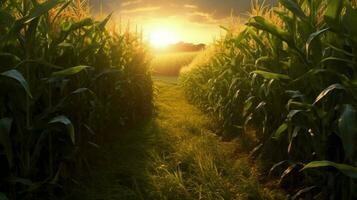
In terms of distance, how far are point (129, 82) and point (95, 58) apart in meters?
1.05

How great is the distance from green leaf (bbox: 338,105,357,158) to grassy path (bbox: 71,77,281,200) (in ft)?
3.04

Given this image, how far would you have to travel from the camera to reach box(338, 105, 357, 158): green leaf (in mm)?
1795

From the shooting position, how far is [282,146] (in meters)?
3.01

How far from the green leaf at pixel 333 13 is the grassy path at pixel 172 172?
1194 mm

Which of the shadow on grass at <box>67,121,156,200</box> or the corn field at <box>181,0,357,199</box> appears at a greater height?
the corn field at <box>181,0,357,199</box>

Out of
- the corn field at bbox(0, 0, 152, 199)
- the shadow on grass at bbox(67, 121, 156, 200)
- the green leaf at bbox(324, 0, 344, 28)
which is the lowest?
the shadow on grass at bbox(67, 121, 156, 200)

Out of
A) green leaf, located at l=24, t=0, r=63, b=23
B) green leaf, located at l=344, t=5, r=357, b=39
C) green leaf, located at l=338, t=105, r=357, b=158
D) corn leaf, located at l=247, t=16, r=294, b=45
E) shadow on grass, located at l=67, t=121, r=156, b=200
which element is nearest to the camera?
green leaf, located at l=338, t=105, r=357, b=158

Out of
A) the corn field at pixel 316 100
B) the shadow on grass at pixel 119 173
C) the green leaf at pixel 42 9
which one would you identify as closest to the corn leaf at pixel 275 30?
the corn field at pixel 316 100

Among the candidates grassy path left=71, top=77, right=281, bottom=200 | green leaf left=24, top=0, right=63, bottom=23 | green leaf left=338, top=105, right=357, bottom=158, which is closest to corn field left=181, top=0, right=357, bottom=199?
green leaf left=338, top=105, right=357, bottom=158

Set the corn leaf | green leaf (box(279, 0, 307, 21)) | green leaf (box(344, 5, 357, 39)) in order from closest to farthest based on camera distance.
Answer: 1. green leaf (box(344, 5, 357, 39))
2. green leaf (box(279, 0, 307, 21))
3. the corn leaf

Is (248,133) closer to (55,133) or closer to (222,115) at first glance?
(222,115)

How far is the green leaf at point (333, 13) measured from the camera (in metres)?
2.07

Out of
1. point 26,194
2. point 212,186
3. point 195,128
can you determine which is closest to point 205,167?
point 212,186

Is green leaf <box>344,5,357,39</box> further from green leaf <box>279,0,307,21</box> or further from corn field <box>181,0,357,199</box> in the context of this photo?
green leaf <box>279,0,307,21</box>
